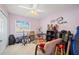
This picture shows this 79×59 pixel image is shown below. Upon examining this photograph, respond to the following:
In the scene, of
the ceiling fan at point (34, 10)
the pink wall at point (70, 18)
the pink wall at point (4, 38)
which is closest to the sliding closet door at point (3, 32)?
the pink wall at point (4, 38)

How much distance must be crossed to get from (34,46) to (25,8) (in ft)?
2.01

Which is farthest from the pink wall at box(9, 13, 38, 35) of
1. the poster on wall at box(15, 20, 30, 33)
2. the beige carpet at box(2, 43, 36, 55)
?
the beige carpet at box(2, 43, 36, 55)

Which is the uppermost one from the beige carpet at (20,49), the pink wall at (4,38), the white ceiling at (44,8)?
the white ceiling at (44,8)

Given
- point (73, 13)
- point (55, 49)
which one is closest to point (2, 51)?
point (55, 49)

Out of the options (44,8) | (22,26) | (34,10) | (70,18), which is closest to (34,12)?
(34,10)

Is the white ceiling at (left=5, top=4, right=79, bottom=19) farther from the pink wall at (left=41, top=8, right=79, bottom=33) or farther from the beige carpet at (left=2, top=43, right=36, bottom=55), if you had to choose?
the beige carpet at (left=2, top=43, right=36, bottom=55)

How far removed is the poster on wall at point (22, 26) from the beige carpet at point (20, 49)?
0.23 meters

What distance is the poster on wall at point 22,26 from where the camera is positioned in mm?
1615

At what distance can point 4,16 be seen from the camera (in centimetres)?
155

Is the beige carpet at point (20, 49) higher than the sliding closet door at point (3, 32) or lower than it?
lower

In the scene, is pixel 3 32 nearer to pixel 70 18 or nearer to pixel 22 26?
pixel 22 26

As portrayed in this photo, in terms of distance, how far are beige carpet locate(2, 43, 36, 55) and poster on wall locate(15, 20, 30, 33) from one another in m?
0.23

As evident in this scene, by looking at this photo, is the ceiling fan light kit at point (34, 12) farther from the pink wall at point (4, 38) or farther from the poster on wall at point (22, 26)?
the pink wall at point (4, 38)

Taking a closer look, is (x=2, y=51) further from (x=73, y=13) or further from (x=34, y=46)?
(x=73, y=13)
